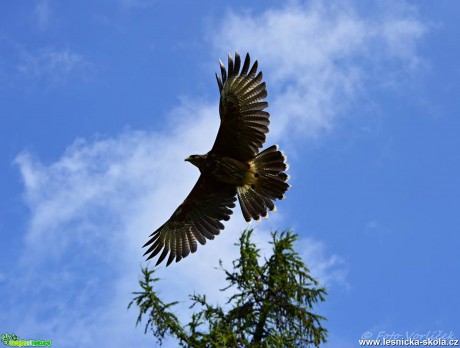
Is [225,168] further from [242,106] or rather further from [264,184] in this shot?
[242,106]

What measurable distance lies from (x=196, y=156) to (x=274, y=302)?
438 centimetres

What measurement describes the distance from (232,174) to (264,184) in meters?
0.58

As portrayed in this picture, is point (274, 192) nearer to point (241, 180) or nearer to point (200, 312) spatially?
point (241, 180)

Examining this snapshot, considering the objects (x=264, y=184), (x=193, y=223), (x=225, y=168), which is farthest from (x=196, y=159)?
(x=193, y=223)

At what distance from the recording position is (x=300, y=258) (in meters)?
8.47

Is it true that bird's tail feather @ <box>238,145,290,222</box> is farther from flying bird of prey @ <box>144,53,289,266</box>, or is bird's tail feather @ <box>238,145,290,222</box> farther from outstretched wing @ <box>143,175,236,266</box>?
outstretched wing @ <box>143,175,236,266</box>

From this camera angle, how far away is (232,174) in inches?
482

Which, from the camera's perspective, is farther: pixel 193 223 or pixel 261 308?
pixel 193 223

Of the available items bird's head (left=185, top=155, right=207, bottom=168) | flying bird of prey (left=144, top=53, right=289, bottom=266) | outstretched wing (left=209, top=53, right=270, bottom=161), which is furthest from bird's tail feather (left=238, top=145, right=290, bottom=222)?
bird's head (left=185, top=155, right=207, bottom=168)

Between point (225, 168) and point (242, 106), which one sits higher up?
point (242, 106)

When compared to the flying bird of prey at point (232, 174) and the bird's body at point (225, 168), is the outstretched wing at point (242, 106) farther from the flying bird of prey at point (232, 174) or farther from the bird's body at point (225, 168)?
the bird's body at point (225, 168)

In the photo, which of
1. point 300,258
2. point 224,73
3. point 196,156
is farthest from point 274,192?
point 300,258

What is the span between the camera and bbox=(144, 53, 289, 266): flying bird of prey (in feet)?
37.3

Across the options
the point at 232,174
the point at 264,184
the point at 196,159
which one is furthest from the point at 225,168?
the point at 264,184
